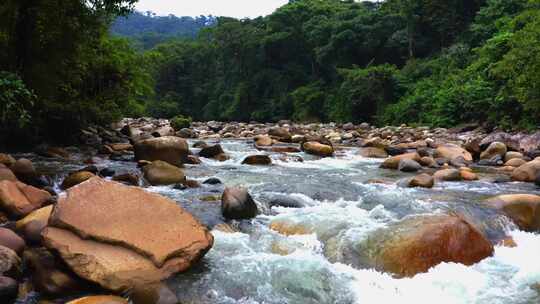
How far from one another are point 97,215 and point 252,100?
40760 mm

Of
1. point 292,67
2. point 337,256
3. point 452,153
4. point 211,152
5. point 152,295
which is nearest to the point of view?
point 152,295

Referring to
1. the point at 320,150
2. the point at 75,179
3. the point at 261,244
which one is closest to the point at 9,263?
the point at 261,244

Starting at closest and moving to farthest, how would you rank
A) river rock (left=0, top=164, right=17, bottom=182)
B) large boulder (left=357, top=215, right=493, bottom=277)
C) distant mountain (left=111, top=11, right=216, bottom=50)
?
large boulder (left=357, top=215, right=493, bottom=277) → river rock (left=0, top=164, right=17, bottom=182) → distant mountain (left=111, top=11, right=216, bottom=50)

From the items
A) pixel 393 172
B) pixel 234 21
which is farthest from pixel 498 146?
pixel 234 21

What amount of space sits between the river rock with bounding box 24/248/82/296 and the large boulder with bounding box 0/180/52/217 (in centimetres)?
152

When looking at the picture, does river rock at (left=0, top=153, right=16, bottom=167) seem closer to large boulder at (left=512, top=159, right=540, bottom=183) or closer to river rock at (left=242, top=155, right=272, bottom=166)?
river rock at (left=242, top=155, right=272, bottom=166)

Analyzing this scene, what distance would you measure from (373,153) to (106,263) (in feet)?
34.4

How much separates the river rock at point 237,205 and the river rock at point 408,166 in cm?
537

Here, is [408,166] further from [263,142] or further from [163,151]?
[263,142]

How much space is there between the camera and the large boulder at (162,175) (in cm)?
851

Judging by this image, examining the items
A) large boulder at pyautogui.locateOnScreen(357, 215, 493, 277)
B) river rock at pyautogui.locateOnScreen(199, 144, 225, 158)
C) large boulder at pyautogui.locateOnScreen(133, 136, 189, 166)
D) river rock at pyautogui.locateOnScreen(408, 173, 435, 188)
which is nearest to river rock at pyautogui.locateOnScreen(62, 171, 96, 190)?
large boulder at pyautogui.locateOnScreen(133, 136, 189, 166)

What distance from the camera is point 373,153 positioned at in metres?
13.7

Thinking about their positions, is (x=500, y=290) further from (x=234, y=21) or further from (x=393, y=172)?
(x=234, y=21)

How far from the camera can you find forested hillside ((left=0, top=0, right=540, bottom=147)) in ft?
32.7
